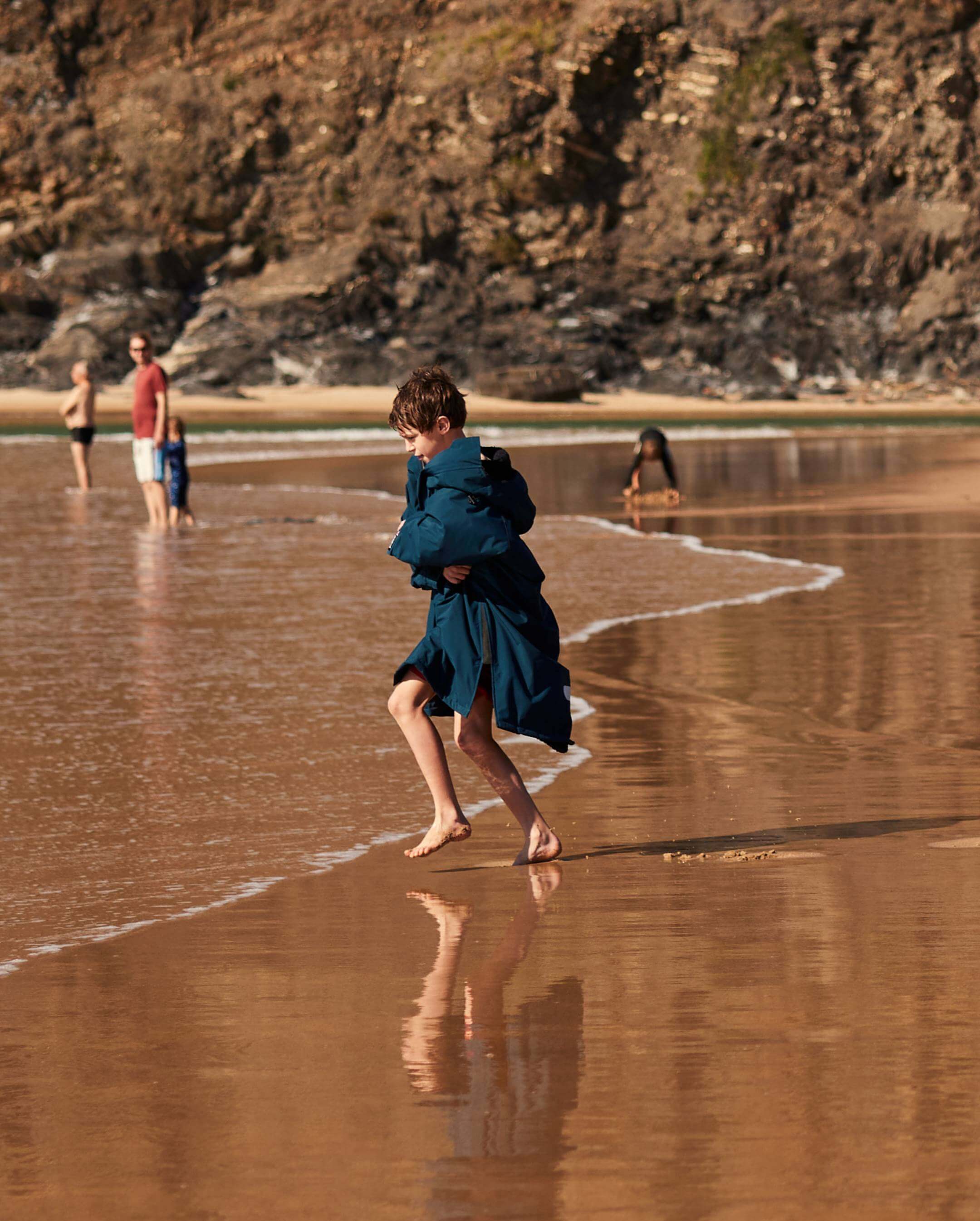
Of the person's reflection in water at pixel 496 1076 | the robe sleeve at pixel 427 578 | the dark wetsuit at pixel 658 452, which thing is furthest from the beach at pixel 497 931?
the dark wetsuit at pixel 658 452

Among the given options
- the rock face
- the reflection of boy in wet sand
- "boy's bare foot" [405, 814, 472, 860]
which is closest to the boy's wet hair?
"boy's bare foot" [405, 814, 472, 860]

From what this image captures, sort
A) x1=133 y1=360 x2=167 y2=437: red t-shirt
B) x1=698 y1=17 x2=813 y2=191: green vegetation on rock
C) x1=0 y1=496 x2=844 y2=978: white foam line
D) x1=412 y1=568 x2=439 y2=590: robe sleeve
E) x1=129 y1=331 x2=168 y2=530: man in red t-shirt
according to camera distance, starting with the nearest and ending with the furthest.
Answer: x1=0 y1=496 x2=844 y2=978: white foam line < x1=412 y1=568 x2=439 y2=590: robe sleeve < x1=129 y1=331 x2=168 y2=530: man in red t-shirt < x1=133 y1=360 x2=167 y2=437: red t-shirt < x1=698 y1=17 x2=813 y2=191: green vegetation on rock

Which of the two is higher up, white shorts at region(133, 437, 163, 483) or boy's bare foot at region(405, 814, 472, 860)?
white shorts at region(133, 437, 163, 483)

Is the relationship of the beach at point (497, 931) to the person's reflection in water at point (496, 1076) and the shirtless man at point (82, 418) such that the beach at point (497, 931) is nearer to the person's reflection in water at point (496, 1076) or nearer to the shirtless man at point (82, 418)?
the person's reflection in water at point (496, 1076)

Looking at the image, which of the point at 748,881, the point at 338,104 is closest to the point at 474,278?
the point at 338,104

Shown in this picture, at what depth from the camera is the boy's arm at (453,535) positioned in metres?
4.79

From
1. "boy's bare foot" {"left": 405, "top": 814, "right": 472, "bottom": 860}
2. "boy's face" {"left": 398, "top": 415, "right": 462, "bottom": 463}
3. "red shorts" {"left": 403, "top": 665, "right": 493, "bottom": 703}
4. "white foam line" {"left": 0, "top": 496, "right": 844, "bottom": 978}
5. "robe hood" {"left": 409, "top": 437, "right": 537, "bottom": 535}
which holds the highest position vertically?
"boy's face" {"left": 398, "top": 415, "right": 462, "bottom": 463}

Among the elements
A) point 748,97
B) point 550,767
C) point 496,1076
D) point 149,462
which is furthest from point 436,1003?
point 748,97

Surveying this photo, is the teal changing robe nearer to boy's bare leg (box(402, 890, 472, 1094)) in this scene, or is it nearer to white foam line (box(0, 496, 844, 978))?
boy's bare leg (box(402, 890, 472, 1094))

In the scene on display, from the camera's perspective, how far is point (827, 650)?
355 inches

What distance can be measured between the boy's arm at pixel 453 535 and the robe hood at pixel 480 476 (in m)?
0.03

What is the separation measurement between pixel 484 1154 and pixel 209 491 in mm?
19773

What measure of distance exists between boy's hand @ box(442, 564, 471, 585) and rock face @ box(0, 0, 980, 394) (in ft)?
174

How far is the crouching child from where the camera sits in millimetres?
4820
